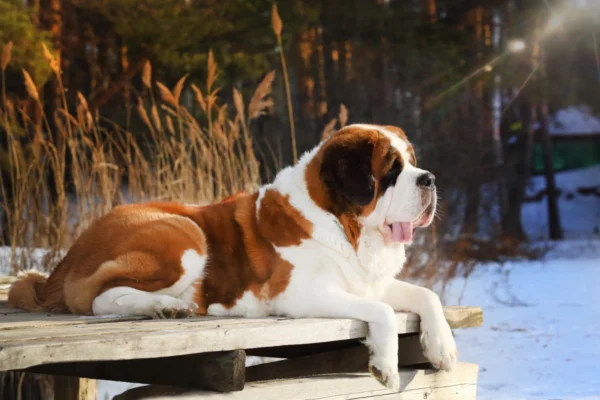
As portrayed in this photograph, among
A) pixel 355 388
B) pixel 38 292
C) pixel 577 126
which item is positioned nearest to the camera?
pixel 355 388

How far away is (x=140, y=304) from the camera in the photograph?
2.91m

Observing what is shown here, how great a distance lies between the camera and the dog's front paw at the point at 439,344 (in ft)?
9.64

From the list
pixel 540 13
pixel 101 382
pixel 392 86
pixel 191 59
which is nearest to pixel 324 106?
pixel 392 86

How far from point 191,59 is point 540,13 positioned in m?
6.91

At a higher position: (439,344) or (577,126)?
(577,126)

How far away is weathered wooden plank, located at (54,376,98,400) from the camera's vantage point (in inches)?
149

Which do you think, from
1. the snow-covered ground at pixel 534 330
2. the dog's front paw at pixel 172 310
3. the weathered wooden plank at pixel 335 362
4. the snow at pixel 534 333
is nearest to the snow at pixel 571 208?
the snow-covered ground at pixel 534 330

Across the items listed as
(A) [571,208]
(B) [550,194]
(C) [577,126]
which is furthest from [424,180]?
(C) [577,126]

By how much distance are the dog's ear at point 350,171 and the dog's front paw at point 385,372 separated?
57 cm

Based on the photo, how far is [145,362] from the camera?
284cm

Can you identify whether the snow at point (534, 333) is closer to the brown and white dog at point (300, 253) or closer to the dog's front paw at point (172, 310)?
the brown and white dog at point (300, 253)

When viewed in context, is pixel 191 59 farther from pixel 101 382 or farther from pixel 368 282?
pixel 368 282

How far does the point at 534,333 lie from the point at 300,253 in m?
3.70

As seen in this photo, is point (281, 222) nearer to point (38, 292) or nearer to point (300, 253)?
point (300, 253)
